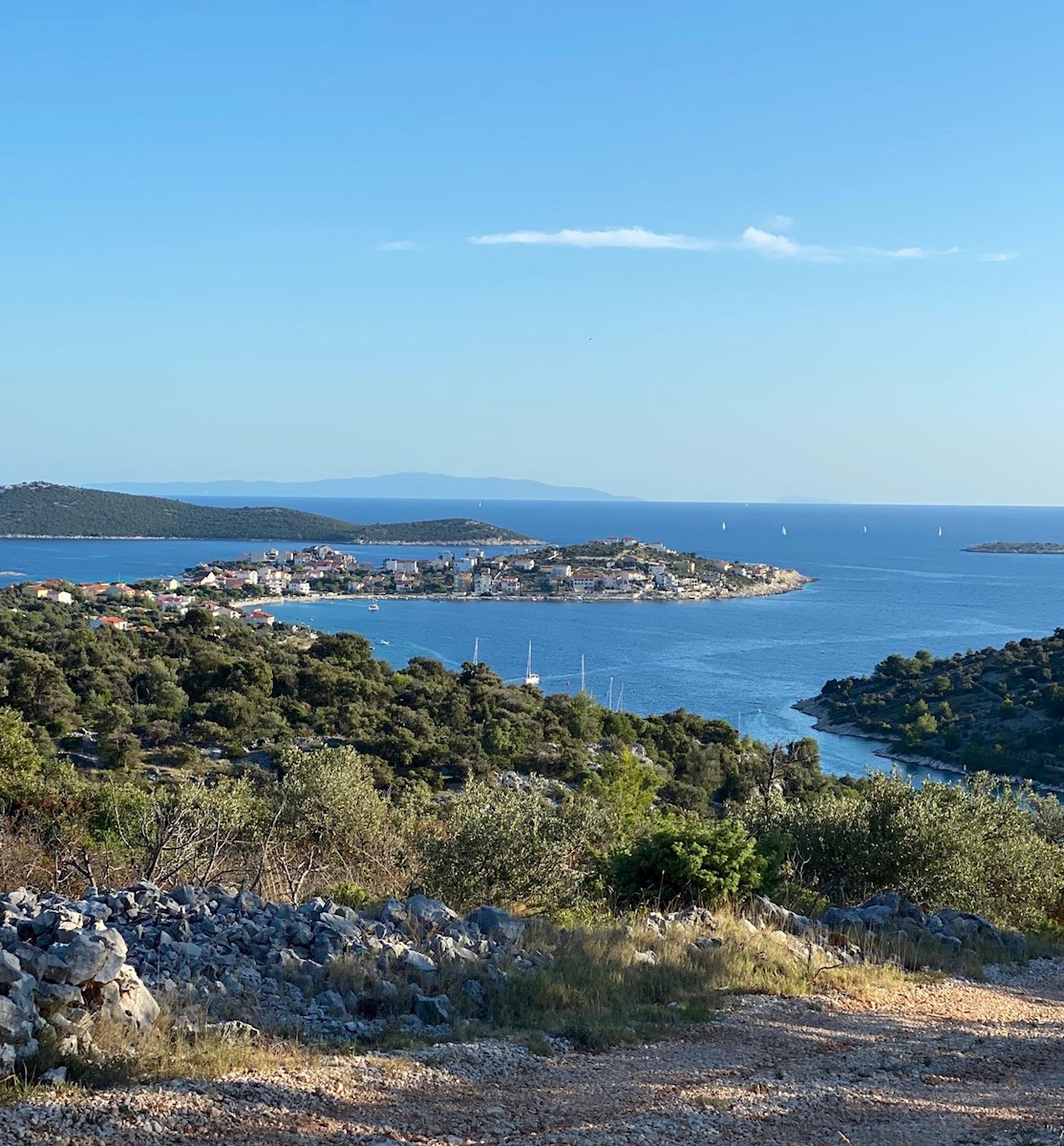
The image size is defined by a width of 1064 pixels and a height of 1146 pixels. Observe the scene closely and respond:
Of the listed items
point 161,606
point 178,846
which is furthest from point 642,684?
point 178,846

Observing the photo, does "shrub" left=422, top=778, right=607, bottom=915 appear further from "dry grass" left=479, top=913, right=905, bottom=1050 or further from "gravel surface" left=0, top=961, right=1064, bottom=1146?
"gravel surface" left=0, top=961, right=1064, bottom=1146

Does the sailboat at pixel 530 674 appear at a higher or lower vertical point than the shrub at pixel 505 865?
lower

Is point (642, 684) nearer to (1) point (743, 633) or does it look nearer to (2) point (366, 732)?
(1) point (743, 633)

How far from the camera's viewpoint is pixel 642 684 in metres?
64.9

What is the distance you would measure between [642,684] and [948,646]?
94.0ft

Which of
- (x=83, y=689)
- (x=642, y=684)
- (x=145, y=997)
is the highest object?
(x=145, y=997)

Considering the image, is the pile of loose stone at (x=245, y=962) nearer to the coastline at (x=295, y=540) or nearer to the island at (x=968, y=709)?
the island at (x=968, y=709)

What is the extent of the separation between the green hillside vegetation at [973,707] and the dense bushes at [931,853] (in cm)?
2892

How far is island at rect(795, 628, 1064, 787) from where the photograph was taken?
4147 cm

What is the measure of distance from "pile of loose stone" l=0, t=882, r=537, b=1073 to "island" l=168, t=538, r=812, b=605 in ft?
305

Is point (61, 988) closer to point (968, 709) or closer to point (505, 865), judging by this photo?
point (505, 865)

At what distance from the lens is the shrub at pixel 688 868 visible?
10047 millimetres

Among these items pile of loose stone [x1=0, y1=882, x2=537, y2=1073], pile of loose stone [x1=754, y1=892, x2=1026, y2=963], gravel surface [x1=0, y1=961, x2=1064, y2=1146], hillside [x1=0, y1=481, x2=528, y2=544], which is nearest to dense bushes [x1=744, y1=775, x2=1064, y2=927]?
pile of loose stone [x1=754, y1=892, x2=1026, y2=963]

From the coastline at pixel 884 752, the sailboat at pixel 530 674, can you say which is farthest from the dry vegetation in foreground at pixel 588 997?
the sailboat at pixel 530 674
